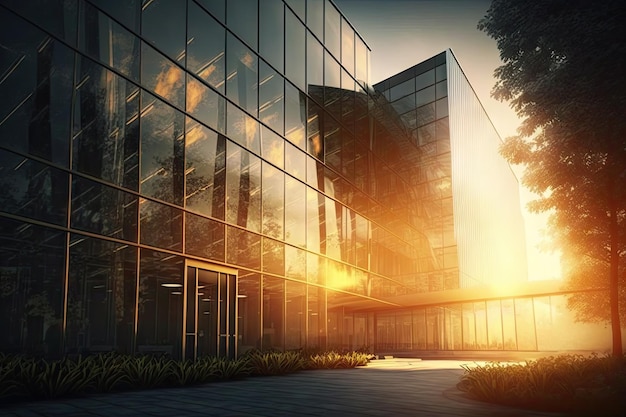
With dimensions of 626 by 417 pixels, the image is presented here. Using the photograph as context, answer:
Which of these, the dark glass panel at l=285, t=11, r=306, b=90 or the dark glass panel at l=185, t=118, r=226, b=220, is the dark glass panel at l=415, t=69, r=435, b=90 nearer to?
the dark glass panel at l=285, t=11, r=306, b=90

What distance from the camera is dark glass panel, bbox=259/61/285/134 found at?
79.7ft

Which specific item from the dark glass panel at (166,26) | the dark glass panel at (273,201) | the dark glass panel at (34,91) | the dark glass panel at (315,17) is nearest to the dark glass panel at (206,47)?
the dark glass panel at (166,26)

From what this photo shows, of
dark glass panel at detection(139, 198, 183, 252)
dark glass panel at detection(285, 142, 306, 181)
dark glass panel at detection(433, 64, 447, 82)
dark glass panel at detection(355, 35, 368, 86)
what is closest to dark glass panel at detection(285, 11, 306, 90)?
dark glass panel at detection(285, 142, 306, 181)

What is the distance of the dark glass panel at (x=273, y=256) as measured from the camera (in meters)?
23.3

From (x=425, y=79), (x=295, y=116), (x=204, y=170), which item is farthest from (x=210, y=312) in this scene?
(x=425, y=79)

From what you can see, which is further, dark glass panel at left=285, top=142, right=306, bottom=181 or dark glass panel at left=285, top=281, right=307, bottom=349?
dark glass panel at left=285, top=142, right=306, bottom=181

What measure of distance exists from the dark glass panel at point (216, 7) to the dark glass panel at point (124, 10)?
348cm

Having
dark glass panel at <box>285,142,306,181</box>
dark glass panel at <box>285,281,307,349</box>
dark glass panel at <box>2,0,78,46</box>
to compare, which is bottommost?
dark glass panel at <box>285,281,307,349</box>

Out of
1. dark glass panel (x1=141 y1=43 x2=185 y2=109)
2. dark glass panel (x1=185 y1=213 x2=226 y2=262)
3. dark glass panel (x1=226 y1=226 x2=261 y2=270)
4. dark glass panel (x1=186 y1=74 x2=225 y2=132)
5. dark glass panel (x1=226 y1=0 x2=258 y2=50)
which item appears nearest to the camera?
dark glass panel (x1=141 y1=43 x2=185 y2=109)

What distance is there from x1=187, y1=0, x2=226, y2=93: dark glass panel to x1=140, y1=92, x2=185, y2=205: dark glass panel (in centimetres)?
227

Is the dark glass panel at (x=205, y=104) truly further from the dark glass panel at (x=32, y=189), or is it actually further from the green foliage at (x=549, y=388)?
the green foliage at (x=549, y=388)

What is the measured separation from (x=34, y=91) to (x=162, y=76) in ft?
16.9

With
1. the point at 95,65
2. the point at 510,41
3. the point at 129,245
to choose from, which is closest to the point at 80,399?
the point at 129,245

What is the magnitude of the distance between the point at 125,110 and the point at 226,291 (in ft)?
23.9
